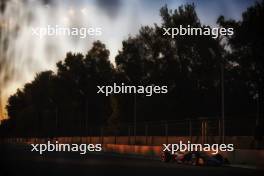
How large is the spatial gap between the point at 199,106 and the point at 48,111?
167 feet

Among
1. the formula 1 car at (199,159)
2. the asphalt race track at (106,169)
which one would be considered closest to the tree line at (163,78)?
the formula 1 car at (199,159)

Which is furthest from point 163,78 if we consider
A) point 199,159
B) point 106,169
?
point 106,169

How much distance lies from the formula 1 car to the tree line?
A: 4.61 meters

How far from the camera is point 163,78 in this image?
89125mm

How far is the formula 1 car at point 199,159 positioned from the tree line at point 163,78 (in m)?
4.61

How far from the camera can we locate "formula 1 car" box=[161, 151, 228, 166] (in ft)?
127

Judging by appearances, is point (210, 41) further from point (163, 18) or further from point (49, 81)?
point (49, 81)

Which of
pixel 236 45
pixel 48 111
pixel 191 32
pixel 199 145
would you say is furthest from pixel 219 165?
pixel 48 111

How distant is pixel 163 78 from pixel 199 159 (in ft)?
163

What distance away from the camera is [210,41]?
266ft

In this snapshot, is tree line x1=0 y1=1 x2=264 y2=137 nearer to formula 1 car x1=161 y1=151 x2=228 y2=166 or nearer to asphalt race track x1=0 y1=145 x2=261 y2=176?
formula 1 car x1=161 y1=151 x2=228 y2=166

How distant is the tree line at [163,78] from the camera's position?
6669cm

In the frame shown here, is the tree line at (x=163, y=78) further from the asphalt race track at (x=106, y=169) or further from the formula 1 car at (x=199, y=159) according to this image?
the asphalt race track at (x=106, y=169)

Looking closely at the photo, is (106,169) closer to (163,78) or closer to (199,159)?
(199,159)
